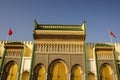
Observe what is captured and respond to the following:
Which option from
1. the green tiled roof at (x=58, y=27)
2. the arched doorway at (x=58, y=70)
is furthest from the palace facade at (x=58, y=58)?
the green tiled roof at (x=58, y=27)

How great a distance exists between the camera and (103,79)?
21547 mm

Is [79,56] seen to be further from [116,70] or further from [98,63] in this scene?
[116,70]

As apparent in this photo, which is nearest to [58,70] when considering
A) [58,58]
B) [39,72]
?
[58,58]

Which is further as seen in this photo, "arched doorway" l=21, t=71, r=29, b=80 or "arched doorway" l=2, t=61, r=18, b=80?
"arched doorway" l=21, t=71, r=29, b=80

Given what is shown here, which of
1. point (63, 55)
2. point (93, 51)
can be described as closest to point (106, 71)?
point (93, 51)

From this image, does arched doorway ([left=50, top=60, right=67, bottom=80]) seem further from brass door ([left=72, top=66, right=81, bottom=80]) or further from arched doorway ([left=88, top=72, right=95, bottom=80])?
arched doorway ([left=88, top=72, right=95, bottom=80])

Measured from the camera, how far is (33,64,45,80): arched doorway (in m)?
21.2

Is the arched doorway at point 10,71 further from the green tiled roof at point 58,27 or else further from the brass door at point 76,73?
the brass door at point 76,73

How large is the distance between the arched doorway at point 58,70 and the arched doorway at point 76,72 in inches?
40.0

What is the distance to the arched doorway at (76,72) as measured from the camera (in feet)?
70.0

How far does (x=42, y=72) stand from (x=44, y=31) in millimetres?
5501

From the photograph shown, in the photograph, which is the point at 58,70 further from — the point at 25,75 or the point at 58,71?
the point at 25,75

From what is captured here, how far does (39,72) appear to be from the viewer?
2150 cm

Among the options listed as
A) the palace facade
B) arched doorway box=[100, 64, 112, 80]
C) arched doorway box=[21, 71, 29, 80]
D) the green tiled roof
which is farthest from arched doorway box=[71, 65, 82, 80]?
arched doorway box=[21, 71, 29, 80]
